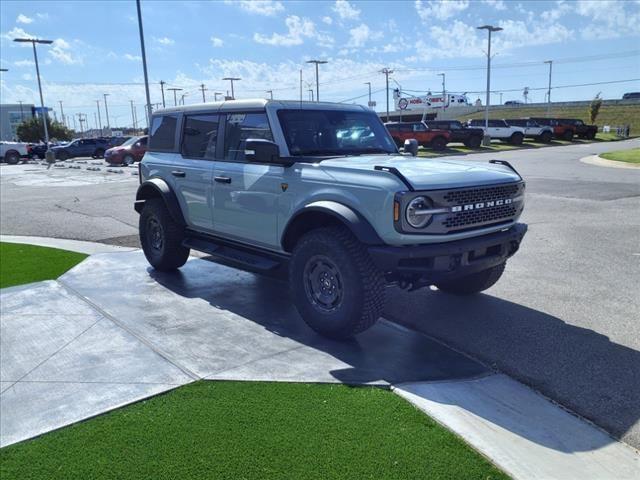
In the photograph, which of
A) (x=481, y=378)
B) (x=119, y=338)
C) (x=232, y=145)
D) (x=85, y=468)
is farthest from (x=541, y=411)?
(x=232, y=145)

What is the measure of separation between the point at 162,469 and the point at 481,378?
2.26m

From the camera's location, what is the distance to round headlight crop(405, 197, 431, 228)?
4090mm

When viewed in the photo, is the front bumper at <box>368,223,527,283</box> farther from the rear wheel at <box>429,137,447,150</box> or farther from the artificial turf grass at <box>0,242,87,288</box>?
the rear wheel at <box>429,137,447,150</box>

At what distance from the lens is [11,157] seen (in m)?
40.7

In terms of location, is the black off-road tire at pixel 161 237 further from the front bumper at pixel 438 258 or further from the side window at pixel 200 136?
the front bumper at pixel 438 258

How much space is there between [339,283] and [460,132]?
109 feet

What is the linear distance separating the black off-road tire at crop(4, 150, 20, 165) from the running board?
40064mm

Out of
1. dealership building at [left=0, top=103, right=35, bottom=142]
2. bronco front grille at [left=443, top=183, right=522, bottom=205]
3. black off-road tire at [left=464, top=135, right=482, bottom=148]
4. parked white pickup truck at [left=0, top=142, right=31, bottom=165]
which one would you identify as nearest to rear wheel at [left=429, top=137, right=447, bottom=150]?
black off-road tire at [left=464, top=135, right=482, bottom=148]

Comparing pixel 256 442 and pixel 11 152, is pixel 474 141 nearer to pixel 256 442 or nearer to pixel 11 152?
pixel 11 152

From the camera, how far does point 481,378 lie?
3967 mm

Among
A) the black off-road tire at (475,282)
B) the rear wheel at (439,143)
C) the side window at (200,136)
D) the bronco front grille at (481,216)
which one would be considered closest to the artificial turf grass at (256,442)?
the bronco front grille at (481,216)

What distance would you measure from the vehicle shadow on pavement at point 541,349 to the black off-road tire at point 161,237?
2732 millimetres

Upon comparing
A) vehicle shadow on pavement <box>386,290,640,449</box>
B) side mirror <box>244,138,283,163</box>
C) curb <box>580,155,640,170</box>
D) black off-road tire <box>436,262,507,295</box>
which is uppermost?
side mirror <box>244,138,283,163</box>

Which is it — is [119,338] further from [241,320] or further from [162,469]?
[162,469]
